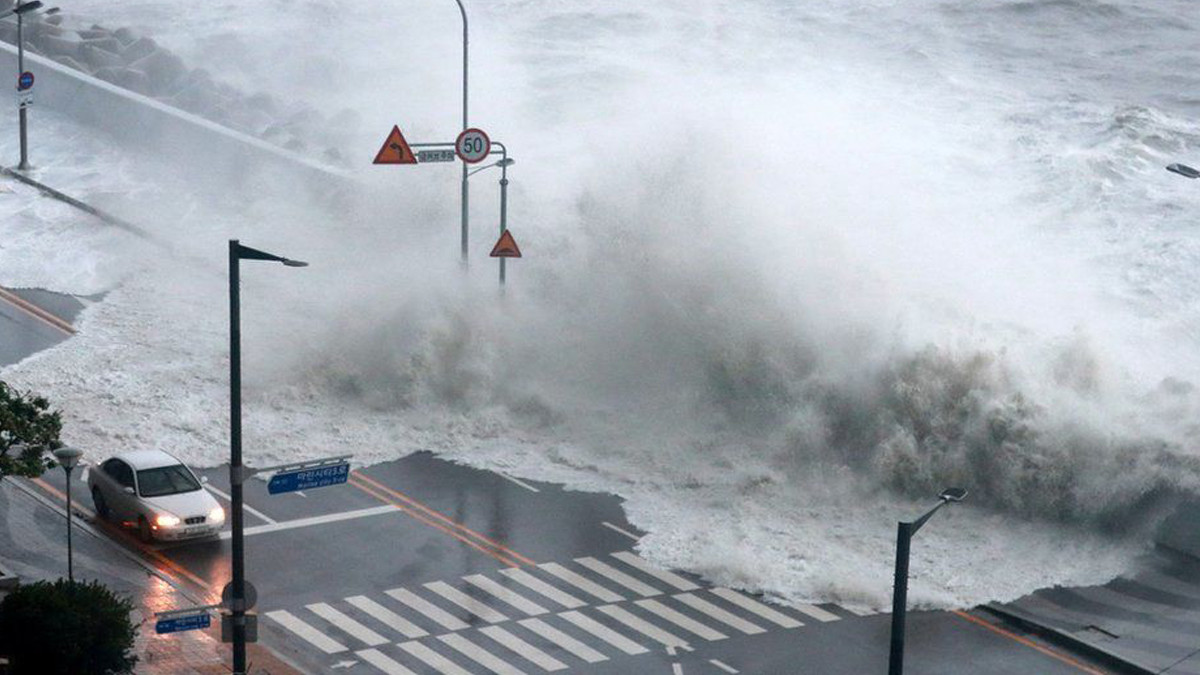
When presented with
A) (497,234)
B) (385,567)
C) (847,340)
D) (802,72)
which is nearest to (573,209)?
(497,234)

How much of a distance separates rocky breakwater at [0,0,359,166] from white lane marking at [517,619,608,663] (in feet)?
97.1

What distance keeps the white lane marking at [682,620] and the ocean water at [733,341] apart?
5.48ft

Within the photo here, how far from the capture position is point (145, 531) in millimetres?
27125

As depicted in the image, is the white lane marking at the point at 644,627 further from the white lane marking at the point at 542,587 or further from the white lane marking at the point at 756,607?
the white lane marking at the point at 756,607

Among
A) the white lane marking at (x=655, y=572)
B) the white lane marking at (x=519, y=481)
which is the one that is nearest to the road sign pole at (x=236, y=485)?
the white lane marking at (x=655, y=572)

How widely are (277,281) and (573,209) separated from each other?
731 cm

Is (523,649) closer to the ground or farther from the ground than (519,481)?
farther from the ground

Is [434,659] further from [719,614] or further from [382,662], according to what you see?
[719,614]

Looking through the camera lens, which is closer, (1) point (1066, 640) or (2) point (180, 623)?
(2) point (180, 623)

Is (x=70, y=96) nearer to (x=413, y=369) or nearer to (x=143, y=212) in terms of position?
(x=143, y=212)

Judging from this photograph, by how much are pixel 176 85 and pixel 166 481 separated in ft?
102

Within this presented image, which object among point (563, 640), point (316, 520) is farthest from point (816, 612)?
point (316, 520)

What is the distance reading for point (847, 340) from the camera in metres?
32.6

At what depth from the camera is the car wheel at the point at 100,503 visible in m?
28.1
